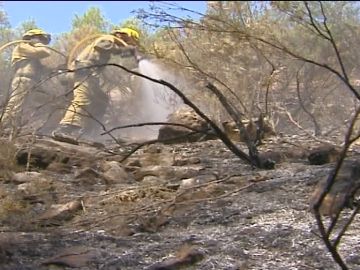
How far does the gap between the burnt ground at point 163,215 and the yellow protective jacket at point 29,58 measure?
5.30 meters

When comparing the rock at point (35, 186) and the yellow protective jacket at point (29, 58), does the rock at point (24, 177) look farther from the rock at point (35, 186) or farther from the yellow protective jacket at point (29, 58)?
the yellow protective jacket at point (29, 58)

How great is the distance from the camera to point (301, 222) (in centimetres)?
496

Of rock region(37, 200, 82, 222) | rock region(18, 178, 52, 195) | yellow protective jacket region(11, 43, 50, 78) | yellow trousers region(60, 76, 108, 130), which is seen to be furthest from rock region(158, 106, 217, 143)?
yellow protective jacket region(11, 43, 50, 78)

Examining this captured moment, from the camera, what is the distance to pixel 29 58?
12820 mm

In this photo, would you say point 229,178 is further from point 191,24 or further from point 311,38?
point 311,38

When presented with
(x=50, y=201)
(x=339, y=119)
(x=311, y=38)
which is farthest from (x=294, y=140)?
(x=311, y=38)

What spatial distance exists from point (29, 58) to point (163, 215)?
26.4ft

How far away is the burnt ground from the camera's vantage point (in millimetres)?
4406

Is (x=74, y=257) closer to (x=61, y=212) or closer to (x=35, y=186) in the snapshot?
(x=61, y=212)

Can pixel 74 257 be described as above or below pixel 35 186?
below

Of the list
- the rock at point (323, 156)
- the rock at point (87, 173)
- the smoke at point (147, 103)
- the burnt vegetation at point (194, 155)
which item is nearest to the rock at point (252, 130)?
the burnt vegetation at point (194, 155)

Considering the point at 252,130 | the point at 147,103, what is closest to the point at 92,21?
the point at 147,103

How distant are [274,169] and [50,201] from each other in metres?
2.04

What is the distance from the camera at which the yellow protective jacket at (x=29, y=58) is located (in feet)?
41.5
